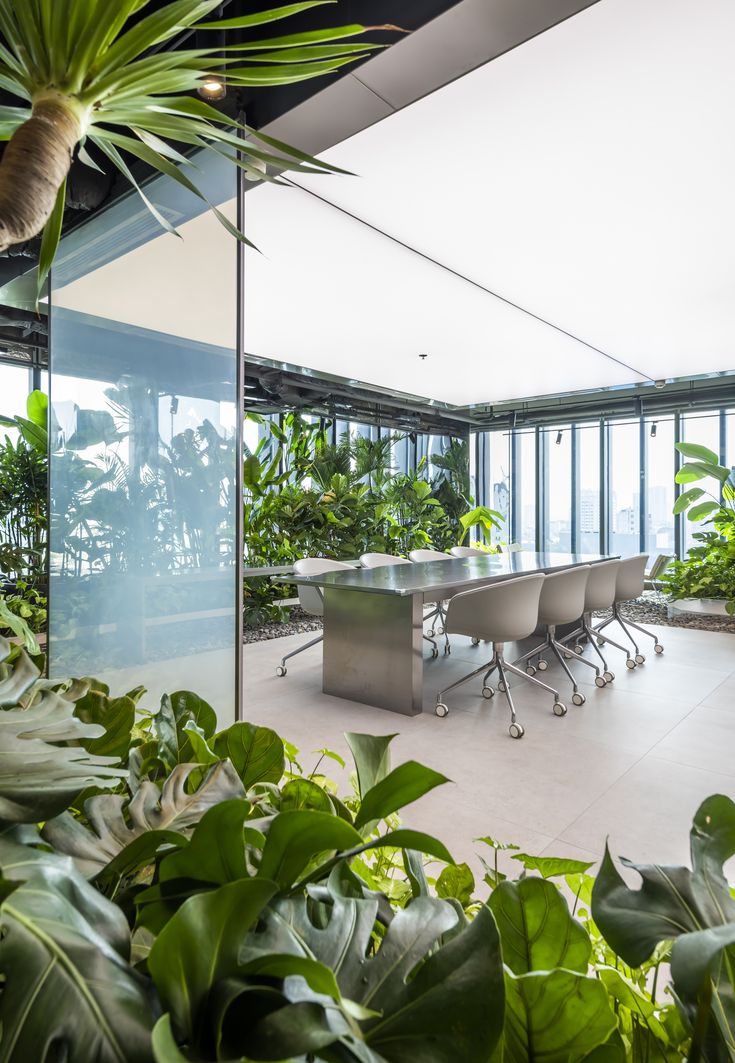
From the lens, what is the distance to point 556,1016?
1.36ft

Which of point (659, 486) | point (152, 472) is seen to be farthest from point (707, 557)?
point (152, 472)

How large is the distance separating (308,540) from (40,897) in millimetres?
7795

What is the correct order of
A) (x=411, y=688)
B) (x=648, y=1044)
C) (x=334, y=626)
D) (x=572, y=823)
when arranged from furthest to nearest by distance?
1. (x=334, y=626)
2. (x=411, y=688)
3. (x=572, y=823)
4. (x=648, y=1044)

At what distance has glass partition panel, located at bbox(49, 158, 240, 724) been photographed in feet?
8.84

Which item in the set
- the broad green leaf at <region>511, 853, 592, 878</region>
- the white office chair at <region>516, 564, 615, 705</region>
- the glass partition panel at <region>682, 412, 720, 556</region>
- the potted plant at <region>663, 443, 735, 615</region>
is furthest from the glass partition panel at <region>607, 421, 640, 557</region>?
the broad green leaf at <region>511, 853, 592, 878</region>

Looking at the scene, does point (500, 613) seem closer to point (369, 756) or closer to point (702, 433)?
point (369, 756)

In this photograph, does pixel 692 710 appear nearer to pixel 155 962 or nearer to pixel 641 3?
pixel 641 3

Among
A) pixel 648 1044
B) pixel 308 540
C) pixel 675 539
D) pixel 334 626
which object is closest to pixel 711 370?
pixel 675 539

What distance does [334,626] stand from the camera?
4.39m

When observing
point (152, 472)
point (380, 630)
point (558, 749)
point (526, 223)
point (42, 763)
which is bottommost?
point (558, 749)

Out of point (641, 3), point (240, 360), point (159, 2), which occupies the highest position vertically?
point (159, 2)

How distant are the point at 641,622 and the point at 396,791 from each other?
7.86 m

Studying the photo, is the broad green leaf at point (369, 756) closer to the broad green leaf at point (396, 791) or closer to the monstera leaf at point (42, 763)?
the broad green leaf at point (396, 791)

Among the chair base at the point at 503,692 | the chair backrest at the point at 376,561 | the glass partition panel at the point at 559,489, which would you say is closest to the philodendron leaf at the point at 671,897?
the chair base at the point at 503,692
